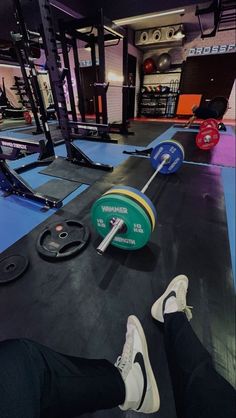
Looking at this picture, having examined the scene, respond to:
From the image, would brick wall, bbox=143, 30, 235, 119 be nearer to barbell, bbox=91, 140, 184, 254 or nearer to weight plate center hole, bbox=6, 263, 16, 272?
barbell, bbox=91, 140, 184, 254

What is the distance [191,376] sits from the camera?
60cm

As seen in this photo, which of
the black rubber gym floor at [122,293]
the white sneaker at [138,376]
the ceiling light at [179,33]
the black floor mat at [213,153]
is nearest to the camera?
the white sneaker at [138,376]

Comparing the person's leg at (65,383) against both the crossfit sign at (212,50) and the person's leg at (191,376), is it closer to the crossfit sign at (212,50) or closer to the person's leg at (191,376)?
the person's leg at (191,376)

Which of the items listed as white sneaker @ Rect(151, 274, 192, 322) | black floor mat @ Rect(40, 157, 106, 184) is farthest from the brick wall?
white sneaker @ Rect(151, 274, 192, 322)

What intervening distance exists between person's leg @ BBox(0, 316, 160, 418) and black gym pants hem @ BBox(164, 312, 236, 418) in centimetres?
13

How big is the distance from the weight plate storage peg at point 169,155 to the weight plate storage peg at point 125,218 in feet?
4.19

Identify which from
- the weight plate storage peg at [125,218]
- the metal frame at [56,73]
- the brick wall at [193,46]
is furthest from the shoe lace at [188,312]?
the brick wall at [193,46]

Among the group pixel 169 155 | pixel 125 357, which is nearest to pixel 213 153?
pixel 169 155

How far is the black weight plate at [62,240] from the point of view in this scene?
126 cm

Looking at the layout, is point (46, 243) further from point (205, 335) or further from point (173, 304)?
point (205, 335)

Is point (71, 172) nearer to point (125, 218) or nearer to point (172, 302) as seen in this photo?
point (125, 218)

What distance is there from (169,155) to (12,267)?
6.16ft

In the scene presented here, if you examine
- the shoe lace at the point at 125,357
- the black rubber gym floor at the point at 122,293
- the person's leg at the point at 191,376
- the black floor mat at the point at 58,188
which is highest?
the person's leg at the point at 191,376

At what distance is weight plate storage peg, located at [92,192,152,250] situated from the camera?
42.7 inches
